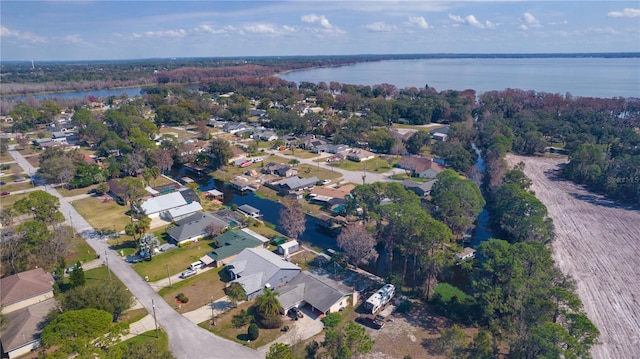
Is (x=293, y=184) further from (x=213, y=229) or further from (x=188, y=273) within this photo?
(x=188, y=273)

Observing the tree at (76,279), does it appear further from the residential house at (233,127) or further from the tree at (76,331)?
the residential house at (233,127)

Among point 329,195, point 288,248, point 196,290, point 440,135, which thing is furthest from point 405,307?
point 440,135

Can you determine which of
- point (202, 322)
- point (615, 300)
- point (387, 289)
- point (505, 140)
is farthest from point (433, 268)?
point (505, 140)

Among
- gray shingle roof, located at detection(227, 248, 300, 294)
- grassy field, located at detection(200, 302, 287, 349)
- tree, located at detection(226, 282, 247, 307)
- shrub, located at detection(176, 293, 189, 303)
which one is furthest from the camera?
gray shingle roof, located at detection(227, 248, 300, 294)

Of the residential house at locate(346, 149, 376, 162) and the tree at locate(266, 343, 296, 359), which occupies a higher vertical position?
the residential house at locate(346, 149, 376, 162)

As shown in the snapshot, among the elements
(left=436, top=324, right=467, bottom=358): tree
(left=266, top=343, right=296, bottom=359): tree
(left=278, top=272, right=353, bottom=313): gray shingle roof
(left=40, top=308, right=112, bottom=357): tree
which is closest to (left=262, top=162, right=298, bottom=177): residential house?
(left=278, top=272, right=353, bottom=313): gray shingle roof

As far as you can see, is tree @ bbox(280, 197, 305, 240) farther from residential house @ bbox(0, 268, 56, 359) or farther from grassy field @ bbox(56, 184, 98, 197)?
A: grassy field @ bbox(56, 184, 98, 197)
